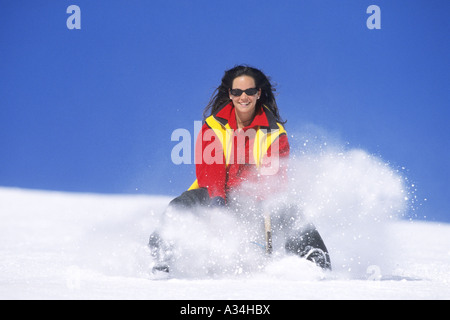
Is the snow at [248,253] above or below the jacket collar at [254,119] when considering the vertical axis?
below

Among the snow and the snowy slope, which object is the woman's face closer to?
the snow

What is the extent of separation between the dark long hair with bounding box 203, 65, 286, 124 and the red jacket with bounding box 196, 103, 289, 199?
196 mm

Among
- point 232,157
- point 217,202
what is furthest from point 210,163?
point 217,202

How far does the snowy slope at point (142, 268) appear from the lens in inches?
88.0

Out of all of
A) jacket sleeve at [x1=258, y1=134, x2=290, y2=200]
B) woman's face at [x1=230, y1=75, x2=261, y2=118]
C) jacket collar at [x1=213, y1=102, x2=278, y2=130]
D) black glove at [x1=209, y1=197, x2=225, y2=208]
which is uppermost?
woman's face at [x1=230, y1=75, x2=261, y2=118]

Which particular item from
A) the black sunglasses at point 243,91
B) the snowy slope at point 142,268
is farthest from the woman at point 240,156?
the snowy slope at point 142,268

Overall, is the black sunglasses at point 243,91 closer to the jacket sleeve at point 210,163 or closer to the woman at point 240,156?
the woman at point 240,156

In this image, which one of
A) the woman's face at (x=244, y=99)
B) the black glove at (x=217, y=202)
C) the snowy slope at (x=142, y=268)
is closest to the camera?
the snowy slope at (x=142, y=268)

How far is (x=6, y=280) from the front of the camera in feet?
8.25

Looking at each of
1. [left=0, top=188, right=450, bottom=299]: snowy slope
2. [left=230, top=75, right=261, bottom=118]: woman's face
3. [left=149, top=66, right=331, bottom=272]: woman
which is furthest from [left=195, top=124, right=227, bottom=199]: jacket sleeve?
[left=0, top=188, right=450, bottom=299]: snowy slope

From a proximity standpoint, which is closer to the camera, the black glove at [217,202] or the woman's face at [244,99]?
the black glove at [217,202]

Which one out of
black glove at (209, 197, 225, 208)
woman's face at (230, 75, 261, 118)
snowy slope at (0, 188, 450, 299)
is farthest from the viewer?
woman's face at (230, 75, 261, 118)

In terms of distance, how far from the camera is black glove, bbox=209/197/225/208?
3.09 metres

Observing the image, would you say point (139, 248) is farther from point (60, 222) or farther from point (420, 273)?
point (60, 222)
